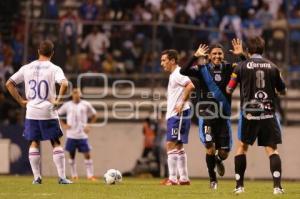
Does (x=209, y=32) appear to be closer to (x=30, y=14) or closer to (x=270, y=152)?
(x=30, y=14)

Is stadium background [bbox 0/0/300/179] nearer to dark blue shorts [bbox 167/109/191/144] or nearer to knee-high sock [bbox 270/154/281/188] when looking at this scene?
dark blue shorts [bbox 167/109/191/144]

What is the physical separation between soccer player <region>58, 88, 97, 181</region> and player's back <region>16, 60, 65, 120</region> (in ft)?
22.2

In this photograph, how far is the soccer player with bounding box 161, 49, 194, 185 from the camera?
1861cm

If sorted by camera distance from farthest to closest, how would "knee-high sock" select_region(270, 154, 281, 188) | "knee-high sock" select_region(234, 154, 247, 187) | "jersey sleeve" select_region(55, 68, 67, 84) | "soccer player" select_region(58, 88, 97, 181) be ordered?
"soccer player" select_region(58, 88, 97, 181)
"jersey sleeve" select_region(55, 68, 67, 84)
"knee-high sock" select_region(234, 154, 247, 187)
"knee-high sock" select_region(270, 154, 281, 188)

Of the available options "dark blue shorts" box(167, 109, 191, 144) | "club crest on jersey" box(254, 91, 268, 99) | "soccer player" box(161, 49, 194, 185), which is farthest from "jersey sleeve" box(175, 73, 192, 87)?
"club crest on jersey" box(254, 91, 268, 99)

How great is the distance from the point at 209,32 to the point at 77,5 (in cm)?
532

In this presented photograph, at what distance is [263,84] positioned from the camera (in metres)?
14.6

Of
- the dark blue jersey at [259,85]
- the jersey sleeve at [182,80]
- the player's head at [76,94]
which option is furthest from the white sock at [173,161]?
the player's head at [76,94]

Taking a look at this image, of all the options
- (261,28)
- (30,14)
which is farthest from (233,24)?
(30,14)

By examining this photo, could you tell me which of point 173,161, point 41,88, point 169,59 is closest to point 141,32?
point 169,59

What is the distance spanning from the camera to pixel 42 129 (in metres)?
17.7

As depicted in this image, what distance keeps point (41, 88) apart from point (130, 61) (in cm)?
990

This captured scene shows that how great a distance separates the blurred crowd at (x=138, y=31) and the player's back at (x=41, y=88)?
9.12 meters

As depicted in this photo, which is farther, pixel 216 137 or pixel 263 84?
pixel 216 137
